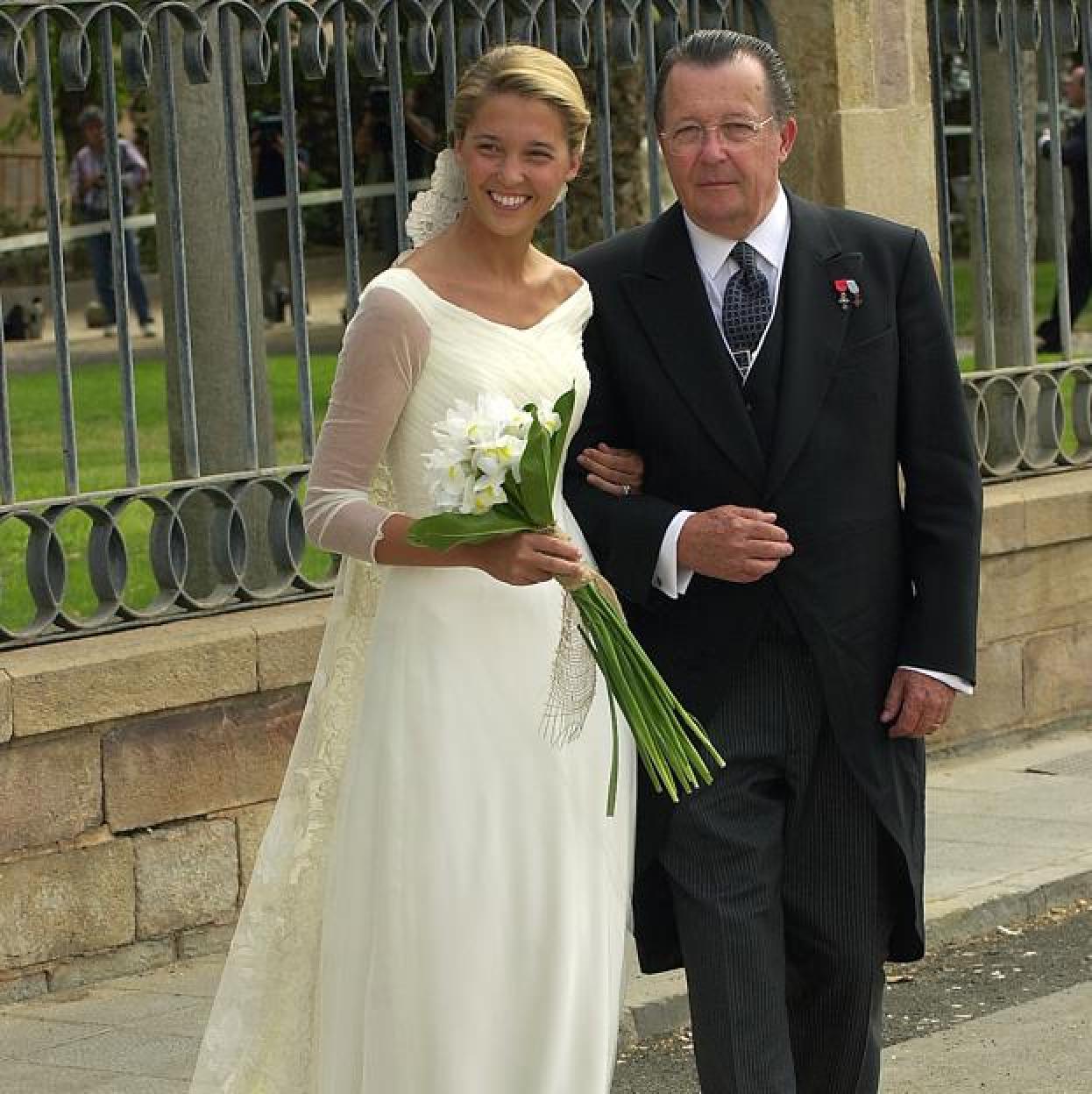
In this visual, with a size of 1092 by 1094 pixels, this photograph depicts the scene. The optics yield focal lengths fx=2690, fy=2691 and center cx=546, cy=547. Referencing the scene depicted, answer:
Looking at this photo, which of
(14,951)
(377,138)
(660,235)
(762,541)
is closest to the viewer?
(762,541)

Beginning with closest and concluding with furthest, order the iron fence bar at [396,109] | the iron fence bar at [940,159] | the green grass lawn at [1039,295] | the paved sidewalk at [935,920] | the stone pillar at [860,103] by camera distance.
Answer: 1. the paved sidewalk at [935,920]
2. the iron fence bar at [396,109]
3. the stone pillar at [860,103]
4. the iron fence bar at [940,159]
5. the green grass lawn at [1039,295]

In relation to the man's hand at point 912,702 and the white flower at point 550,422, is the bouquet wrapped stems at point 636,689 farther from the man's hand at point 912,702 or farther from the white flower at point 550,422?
the man's hand at point 912,702

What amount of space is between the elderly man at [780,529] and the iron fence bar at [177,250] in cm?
244

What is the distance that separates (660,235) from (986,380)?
461cm

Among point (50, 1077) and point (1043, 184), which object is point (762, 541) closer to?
point (50, 1077)

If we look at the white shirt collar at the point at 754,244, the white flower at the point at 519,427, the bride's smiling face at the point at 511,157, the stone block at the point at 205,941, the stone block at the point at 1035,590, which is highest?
the bride's smiling face at the point at 511,157

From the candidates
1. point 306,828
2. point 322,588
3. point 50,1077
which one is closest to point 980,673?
point 322,588

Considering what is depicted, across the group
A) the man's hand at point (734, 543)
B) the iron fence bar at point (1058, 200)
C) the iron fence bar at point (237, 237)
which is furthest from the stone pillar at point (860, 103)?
the man's hand at point (734, 543)

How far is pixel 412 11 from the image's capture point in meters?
7.03

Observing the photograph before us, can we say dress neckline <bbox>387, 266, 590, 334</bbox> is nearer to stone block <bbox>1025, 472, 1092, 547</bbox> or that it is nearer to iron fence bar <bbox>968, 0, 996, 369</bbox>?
stone block <bbox>1025, 472, 1092, 547</bbox>

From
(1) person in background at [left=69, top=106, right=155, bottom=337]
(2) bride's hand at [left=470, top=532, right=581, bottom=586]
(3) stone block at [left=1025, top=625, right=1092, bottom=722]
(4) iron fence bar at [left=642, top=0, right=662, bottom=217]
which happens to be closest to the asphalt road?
(2) bride's hand at [left=470, top=532, right=581, bottom=586]

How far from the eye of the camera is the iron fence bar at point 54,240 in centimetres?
626

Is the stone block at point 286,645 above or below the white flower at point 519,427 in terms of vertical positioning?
below

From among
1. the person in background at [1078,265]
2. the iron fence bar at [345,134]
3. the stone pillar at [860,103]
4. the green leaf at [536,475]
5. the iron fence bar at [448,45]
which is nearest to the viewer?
the green leaf at [536,475]
